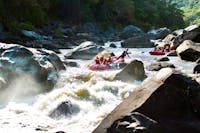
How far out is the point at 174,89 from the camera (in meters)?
8.38

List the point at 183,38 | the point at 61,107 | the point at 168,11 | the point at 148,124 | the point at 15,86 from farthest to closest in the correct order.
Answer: the point at 168,11, the point at 183,38, the point at 15,86, the point at 61,107, the point at 148,124

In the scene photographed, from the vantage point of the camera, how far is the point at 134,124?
7.65 meters

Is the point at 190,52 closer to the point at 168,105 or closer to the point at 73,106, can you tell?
the point at 73,106

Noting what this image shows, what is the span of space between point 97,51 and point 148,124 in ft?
58.3

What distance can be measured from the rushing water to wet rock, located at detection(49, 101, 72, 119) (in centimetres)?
14

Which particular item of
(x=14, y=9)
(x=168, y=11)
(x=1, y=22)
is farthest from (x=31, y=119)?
(x=168, y=11)

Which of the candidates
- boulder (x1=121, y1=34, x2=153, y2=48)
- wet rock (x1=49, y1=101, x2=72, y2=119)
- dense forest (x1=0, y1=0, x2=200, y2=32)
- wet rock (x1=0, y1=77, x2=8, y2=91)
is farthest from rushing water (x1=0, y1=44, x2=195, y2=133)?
dense forest (x1=0, y1=0, x2=200, y2=32)

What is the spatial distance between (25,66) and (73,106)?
11.4 feet

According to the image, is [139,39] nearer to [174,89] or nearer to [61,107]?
[61,107]

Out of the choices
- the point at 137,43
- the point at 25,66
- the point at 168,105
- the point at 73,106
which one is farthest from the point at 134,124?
the point at 137,43

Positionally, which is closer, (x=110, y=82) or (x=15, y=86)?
(x=15, y=86)

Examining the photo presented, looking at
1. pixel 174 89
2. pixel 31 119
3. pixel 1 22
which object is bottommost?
pixel 31 119

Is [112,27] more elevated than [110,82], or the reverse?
[112,27]

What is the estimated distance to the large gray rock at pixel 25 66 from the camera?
47.7ft
